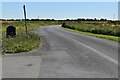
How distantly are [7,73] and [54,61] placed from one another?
3551 millimetres

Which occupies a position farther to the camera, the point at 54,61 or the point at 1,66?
the point at 54,61

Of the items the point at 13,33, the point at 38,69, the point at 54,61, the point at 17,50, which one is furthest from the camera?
the point at 13,33

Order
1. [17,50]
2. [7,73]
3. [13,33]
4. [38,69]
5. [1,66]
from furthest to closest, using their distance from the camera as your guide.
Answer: [13,33] → [17,50] → [1,66] → [38,69] → [7,73]

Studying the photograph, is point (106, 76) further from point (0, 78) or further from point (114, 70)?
point (0, 78)

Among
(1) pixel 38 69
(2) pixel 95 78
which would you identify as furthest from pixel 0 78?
(2) pixel 95 78

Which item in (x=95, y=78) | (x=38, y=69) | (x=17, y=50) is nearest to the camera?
(x=95, y=78)

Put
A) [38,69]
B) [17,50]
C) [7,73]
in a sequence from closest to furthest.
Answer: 1. [7,73]
2. [38,69]
3. [17,50]

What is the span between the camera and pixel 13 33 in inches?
1248

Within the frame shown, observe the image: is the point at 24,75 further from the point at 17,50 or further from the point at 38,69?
the point at 17,50

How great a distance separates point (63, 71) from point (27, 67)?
1770mm

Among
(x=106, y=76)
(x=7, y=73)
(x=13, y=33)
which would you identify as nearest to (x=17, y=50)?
(x=7, y=73)

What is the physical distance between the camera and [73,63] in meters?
14.0

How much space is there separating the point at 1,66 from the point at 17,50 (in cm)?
562

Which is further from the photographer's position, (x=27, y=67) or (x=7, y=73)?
(x=27, y=67)
